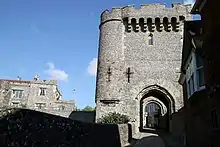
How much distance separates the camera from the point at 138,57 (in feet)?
69.0

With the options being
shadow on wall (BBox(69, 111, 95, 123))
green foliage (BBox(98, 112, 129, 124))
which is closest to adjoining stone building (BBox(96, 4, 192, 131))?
green foliage (BBox(98, 112, 129, 124))

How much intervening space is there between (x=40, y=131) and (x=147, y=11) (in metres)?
18.2

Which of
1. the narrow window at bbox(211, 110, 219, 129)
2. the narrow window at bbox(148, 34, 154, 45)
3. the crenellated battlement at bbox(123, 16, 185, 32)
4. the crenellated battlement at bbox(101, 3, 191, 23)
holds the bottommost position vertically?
the narrow window at bbox(211, 110, 219, 129)

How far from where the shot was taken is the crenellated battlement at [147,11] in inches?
846

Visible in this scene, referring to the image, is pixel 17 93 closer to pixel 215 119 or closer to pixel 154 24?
pixel 154 24

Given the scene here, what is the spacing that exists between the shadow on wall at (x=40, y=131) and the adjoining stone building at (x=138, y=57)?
33.5 ft

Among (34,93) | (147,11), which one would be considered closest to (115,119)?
(147,11)

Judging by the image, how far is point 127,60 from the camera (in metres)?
20.9

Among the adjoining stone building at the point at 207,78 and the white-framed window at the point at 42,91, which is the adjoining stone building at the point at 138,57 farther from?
the white-framed window at the point at 42,91

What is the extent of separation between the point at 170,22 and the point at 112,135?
1358 centimetres

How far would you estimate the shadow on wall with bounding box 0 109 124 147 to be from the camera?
219 inches

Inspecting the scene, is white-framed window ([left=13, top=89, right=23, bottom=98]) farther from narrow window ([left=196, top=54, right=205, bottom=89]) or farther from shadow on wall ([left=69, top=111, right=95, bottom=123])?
narrow window ([left=196, top=54, right=205, bottom=89])

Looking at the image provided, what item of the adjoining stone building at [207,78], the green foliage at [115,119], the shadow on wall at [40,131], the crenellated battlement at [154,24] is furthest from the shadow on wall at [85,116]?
the shadow on wall at [40,131]

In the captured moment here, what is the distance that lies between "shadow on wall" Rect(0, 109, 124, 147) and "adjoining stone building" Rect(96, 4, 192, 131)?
1022 cm
